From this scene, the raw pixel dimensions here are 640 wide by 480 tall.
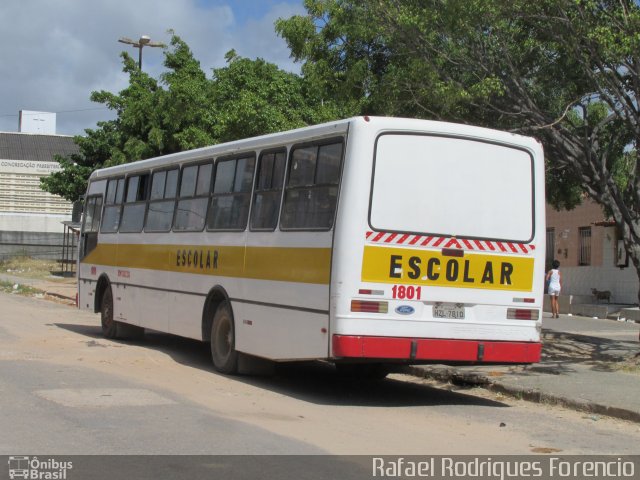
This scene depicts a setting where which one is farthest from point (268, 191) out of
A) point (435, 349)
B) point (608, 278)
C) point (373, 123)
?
point (608, 278)

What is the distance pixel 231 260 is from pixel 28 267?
35669 mm

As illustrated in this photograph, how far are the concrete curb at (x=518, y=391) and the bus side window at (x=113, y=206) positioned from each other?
246 inches

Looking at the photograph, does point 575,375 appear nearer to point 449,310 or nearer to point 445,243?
point 449,310

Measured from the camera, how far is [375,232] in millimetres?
9695

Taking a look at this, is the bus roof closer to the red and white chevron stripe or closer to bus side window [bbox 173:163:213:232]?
bus side window [bbox 173:163:213:232]

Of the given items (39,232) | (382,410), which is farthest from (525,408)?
(39,232)

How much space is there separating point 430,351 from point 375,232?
148 cm

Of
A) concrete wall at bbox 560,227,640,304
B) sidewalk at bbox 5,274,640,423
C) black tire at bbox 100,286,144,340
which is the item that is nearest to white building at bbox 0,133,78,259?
concrete wall at bbox 560,227,640,304

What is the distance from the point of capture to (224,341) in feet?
40.6

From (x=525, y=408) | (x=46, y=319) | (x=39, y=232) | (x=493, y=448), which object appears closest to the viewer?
(x=493, y=448)

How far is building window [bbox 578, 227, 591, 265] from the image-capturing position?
30.0 meters

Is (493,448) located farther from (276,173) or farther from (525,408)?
(276,173)

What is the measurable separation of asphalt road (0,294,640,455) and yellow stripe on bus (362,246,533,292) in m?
1.47

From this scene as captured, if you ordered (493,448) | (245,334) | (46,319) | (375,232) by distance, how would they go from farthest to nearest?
(46,319) → (245,334) → (375,232) → (493,448)
